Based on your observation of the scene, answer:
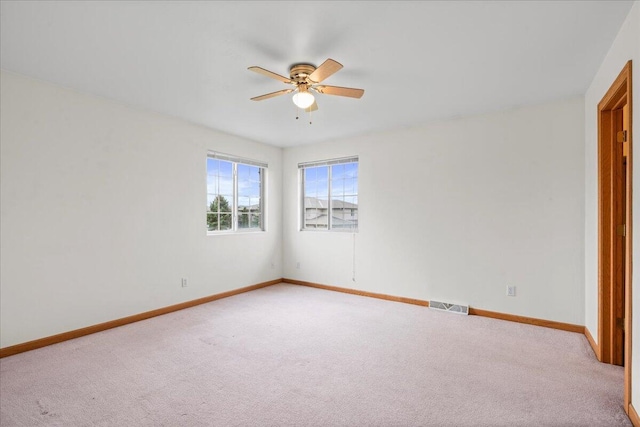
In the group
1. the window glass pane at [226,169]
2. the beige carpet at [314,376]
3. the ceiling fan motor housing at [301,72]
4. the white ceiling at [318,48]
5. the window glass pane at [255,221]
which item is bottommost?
the beige carpet at [314,376]

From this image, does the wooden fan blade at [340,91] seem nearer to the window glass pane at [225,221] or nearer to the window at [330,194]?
the window at [330,194]

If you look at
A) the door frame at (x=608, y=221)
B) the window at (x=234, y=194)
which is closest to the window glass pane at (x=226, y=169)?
the window at (x=234, y=194)

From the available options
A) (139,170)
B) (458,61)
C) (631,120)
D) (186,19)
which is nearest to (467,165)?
(458,61)

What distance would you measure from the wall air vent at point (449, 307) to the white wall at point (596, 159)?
115cm

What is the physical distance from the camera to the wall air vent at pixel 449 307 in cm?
395

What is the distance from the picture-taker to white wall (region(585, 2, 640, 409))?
1.81 meters

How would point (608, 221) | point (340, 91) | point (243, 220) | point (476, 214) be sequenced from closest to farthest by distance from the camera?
point (608, 221) → point (340, 91) → point (476, 214) → point (243, 220)

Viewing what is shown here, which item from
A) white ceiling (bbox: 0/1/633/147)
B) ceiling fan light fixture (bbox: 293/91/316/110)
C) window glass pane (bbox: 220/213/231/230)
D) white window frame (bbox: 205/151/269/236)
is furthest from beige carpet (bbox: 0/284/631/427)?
white ceiling (bbox: 0/1/633/147)

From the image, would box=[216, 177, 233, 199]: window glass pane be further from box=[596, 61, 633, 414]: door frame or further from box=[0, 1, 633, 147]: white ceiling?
box=[596, 61, 633, 414]: door frame

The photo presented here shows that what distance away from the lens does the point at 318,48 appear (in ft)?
7.71

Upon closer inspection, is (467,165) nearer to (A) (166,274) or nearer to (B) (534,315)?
(B) (534,315)

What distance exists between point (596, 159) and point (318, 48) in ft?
8.31

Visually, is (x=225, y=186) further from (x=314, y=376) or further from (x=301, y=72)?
(x=314, y=376)

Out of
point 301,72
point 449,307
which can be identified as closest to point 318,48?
point 301,72
